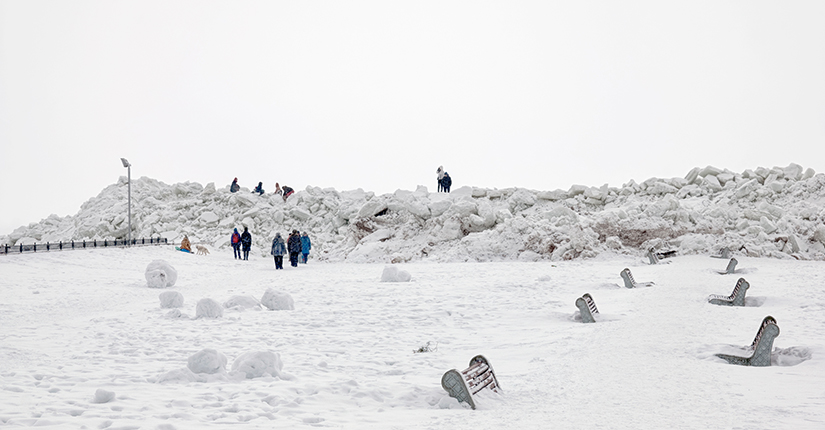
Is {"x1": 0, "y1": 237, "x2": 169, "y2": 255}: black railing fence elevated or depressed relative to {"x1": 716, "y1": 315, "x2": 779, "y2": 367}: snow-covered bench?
elevated

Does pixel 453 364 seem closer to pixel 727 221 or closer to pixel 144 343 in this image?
pixel 144 343

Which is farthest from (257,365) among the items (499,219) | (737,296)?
(499,219)

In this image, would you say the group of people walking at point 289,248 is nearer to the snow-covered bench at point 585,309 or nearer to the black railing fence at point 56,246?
the black railing fence at point 56,246

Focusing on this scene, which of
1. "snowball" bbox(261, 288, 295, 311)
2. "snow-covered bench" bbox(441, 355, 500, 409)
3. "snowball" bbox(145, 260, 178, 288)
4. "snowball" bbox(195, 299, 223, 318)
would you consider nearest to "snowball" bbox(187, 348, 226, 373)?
"snow-covered bench" bbox(441, 355, 500, 409)

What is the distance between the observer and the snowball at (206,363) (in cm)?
670

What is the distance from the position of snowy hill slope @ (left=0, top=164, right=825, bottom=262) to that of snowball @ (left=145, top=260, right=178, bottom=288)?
35.5 feet

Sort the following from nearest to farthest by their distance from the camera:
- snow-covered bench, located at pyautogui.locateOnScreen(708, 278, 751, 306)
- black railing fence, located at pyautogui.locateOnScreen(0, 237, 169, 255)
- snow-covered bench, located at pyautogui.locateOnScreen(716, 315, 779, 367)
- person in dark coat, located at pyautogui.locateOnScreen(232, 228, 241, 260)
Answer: snow-covered bench, located at pyautogui.locateOnScreen(716, 315, 779, 367)
snow-covered bench, located at pyautogui.locateOnScreen(708, 278, 751, 306)
black railing fence, located at pyautogui.locateOnScreen(0, 237, 169, 255)
person in dark coat, located at pyautogui.locateOnScreen(232, 228, 241, 260)

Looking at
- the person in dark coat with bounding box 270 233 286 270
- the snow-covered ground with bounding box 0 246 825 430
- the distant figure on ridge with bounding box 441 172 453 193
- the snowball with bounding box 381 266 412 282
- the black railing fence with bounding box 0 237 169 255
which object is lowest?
the snow-covered ground with bounding box 0 246 825 430

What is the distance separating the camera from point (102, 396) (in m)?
5.70

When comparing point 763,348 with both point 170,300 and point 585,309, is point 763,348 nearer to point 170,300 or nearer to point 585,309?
point 585,309

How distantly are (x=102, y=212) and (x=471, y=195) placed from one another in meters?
24.9

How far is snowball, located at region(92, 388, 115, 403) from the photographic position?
569 cm

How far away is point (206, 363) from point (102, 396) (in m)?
1.20

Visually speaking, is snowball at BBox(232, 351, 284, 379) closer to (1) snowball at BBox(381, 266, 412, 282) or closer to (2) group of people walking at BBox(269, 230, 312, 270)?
(1) snowball at BBox(381, 266, 412, 282)
